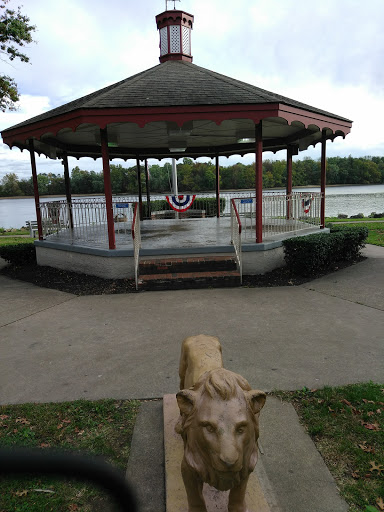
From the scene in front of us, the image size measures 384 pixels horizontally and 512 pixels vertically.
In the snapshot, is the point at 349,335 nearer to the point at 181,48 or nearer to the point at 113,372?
the point at 113,372

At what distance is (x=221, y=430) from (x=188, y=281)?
6797 millimetres

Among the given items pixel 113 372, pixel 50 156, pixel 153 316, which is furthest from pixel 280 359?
pixel 50 156

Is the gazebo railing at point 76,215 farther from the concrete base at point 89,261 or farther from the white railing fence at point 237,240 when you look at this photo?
the white railing fence at point 237,240

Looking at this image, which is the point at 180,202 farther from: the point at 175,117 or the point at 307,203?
the point at 175,117

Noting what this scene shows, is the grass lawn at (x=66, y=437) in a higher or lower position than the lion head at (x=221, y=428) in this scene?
lower

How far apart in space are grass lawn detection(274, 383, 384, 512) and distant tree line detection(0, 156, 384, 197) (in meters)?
33.5

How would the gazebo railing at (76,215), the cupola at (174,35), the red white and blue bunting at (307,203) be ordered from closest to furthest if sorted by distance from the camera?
the gazebo railing at (76,215), the red white and blue bunting at (307,203), the cupola at (174,35)

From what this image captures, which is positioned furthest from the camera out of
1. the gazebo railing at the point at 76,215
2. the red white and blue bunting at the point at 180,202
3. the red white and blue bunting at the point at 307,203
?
the red white and blue bunting at the point at 180,202

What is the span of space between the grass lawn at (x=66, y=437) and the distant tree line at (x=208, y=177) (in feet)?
111

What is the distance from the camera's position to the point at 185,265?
9312 millimetres

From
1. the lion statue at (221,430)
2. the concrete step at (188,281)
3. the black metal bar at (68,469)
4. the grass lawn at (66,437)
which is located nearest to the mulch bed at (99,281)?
the concrete step at (188,281)

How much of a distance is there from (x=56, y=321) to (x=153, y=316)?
1686 millimetres

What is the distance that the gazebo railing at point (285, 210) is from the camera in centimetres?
1073

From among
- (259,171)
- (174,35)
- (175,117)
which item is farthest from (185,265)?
(174,35)
